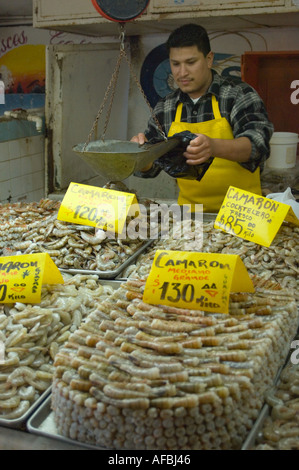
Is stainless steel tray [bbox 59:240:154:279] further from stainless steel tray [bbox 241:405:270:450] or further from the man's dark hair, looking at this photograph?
the man's dark hair

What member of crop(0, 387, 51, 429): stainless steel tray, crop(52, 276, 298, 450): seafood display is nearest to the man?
crop(52, 276, 298, 450): seafood display

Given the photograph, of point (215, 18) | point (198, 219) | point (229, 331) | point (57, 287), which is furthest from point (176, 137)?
point (215, 18)

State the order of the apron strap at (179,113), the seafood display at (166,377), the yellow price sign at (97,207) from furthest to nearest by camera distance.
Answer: the apron strap at (179,113)
the yellow price sign at (97,207)
the seafood display at (166,377)

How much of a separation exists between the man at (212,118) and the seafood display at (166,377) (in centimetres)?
150

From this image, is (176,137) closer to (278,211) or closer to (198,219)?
(198,219)

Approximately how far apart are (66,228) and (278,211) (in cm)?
99

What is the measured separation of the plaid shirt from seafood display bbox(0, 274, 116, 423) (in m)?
1.52

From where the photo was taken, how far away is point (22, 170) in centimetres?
424

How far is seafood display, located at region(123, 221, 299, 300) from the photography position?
1959 mm

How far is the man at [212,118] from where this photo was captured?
2879 mm

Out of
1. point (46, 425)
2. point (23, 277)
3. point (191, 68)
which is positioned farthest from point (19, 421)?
point (191, 68)

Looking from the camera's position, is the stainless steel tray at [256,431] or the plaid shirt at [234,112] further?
the plaid shirt at [234,112]

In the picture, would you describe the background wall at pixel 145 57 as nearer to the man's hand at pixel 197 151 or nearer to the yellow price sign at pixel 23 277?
the man's hand at pixel 197 151

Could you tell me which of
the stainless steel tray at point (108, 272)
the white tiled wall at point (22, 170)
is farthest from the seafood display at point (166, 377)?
the white tiled wall at point (22, 170)
